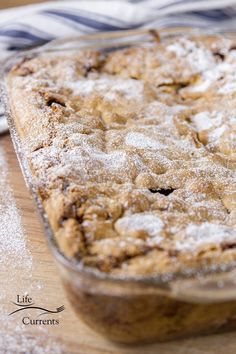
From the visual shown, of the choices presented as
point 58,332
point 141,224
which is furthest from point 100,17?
point 58,332

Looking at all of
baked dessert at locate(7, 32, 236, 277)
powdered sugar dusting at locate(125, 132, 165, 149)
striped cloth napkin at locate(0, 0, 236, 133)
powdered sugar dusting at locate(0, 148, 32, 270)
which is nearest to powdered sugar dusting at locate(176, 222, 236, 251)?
baked dessert at locate(7, 32, 236, 277)

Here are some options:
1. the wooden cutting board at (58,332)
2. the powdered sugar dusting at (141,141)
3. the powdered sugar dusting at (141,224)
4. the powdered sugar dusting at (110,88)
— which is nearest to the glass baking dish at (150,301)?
the wooden cutting board at (58,332)

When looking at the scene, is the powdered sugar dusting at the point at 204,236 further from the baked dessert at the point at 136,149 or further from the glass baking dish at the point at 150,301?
the glass baking dish at the point at 150,301

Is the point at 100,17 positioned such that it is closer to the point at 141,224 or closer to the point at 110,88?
the point at 110,88

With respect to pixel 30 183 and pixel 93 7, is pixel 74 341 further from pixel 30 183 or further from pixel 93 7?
pixel 93 7

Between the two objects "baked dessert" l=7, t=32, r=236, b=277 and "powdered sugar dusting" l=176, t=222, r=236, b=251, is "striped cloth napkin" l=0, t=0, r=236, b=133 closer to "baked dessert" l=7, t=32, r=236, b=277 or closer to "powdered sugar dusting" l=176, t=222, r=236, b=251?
"baked dessert" l=7, t=32, r=236, b=277

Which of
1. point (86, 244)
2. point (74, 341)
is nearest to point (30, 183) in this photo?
point (86, 244)
